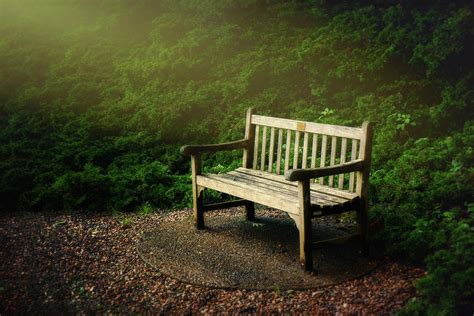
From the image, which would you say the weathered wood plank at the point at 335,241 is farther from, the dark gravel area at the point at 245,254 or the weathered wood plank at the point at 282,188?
Result: the weathered wood plank at the point at 282,188

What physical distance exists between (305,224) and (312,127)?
1.12m

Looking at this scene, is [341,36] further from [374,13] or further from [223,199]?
[223,199]

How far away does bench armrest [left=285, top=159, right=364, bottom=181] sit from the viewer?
157 inches

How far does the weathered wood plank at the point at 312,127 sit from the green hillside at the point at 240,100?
1012mm

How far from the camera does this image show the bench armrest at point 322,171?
400 centimetres

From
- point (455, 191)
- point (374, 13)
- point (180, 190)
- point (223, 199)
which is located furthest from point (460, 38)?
point (180, 190)

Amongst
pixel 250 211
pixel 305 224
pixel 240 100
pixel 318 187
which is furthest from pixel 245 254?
pixel 240 100

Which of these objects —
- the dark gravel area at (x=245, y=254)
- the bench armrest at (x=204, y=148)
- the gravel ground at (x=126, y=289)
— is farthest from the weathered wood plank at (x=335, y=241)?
the bench armrest at (x=204, y=148)

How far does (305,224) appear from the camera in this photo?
413cm

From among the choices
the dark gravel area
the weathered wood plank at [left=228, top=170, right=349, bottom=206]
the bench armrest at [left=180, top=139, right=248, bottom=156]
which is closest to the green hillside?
the dark gravel area

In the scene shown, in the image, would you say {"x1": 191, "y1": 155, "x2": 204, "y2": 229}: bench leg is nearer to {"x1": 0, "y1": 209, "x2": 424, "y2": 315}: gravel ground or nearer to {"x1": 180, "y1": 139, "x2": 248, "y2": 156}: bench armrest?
{"x1": 180, "y1": 139, "x2": 248, "y2": 156}: bench armrest

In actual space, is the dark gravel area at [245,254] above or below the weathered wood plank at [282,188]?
below

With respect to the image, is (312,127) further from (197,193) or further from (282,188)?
(197,193)

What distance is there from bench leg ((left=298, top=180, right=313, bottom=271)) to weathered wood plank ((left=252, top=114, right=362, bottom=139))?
0.71 meters
